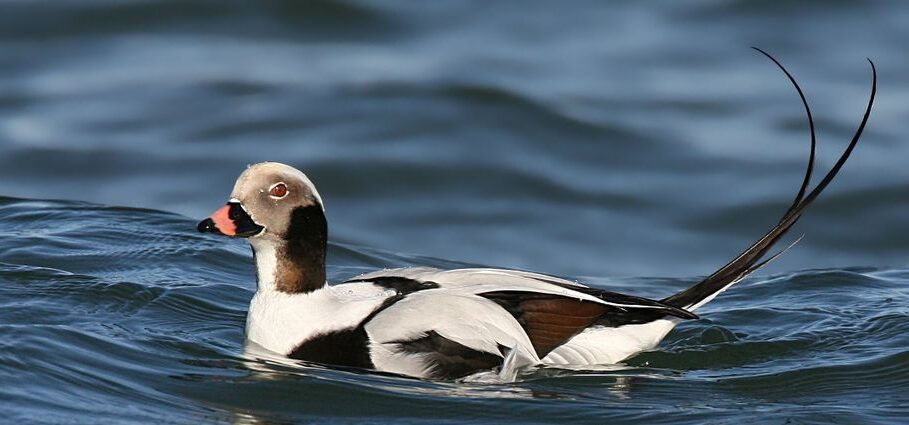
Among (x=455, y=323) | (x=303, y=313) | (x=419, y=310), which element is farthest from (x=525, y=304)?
(x=303, y=313)

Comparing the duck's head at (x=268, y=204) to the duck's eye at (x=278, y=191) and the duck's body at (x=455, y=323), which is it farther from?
the duck's body at (x=455, y=323)

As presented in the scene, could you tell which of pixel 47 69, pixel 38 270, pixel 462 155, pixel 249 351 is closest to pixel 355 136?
pixel 462 155

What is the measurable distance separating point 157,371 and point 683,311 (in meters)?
1.90

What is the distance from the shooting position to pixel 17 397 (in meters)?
5.35

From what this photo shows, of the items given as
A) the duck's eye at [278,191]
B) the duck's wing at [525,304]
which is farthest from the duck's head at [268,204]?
the duck's wing at [525,304]

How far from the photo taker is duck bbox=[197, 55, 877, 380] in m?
5.65

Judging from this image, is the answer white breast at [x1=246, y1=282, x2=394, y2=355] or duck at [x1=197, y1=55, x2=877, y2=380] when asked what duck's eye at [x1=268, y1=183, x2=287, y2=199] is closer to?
duck at [x1=197, y1=55, x2=877, y2=380]

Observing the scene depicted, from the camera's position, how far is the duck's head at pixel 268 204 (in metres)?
5.82

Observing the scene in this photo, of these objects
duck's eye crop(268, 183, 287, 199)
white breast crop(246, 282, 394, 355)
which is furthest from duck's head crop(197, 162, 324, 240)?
white breast crop(246, 282, 394, 355)

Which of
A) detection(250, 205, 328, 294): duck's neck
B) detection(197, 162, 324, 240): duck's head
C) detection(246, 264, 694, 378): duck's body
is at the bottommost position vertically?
detection(246, 264, 694, 378): duck's body

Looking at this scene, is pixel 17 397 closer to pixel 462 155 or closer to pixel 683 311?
pixel 683 311

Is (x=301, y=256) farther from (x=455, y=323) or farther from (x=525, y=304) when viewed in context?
(x=525, y=304)

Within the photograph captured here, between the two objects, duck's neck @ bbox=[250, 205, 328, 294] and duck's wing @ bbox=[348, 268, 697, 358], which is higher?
duck's neck @ bbox=[250, 205, 328, 294]

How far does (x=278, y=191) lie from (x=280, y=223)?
12 centimetres
